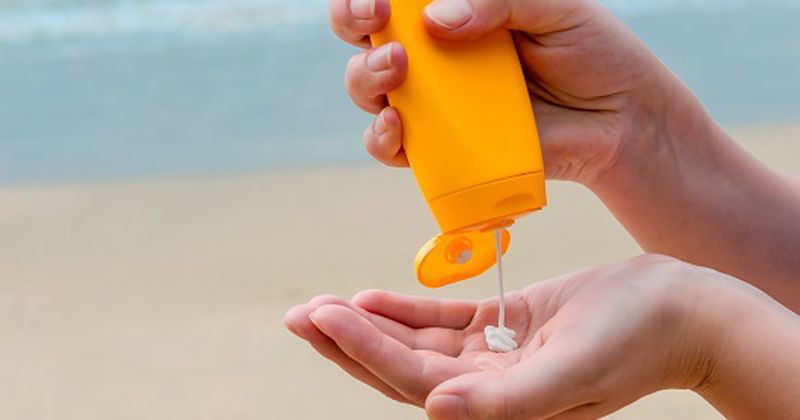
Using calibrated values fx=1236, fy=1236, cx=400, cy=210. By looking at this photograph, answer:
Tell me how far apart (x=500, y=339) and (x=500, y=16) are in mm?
288

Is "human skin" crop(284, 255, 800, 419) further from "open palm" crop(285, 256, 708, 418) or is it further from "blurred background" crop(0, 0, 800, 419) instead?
"blurred background" crop(0, 0, 800, 419)

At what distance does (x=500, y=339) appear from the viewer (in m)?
1.08

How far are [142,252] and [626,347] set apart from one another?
1525 millimetres

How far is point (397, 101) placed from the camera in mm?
1093

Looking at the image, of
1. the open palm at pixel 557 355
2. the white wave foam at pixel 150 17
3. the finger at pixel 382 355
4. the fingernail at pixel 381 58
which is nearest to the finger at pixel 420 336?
the open palm at pixel 557 355

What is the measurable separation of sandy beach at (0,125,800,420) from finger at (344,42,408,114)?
731 millimetres

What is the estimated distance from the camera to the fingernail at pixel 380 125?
1104mm

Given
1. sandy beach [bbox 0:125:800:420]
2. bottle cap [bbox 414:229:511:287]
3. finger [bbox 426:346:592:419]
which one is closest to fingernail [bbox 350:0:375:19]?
bottle cap [bbox 414:229:511:287]

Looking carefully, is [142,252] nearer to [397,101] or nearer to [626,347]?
[397,101]

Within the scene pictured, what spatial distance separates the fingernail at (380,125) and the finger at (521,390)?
0.28 metres

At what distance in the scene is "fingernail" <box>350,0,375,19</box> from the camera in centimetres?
108

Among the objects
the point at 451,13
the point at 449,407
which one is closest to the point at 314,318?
the point at 449,407

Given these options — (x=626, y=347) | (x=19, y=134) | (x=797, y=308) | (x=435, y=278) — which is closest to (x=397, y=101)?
(x=435, y=278)

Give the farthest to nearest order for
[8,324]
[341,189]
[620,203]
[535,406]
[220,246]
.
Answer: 1. [341,189]
2. [220,246]
3. [8,324]
4. [620,203]
5. [535,406]
